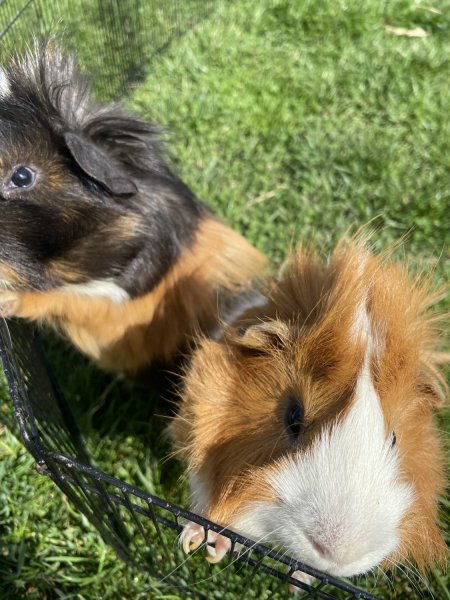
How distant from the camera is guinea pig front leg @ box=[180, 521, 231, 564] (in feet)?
4.66

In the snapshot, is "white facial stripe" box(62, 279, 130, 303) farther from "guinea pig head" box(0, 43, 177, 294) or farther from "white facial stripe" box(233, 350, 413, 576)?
"white facial stripe" box(233, 350, 413, 576)

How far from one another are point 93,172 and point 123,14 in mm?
2032

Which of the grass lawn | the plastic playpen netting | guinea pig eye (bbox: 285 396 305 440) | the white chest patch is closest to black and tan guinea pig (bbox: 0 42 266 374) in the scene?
the plastic playpen netting

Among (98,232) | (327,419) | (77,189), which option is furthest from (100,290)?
(327,419)

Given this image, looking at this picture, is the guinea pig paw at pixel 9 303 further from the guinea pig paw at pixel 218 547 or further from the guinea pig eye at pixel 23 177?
the guinea pig paw at pixel 218 547

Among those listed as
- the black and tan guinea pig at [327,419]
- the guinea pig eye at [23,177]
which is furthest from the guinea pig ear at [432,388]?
the guinea pig eye at [23,177]

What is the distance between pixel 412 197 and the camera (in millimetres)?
2723

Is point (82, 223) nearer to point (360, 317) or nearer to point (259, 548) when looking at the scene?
point (360, 317)

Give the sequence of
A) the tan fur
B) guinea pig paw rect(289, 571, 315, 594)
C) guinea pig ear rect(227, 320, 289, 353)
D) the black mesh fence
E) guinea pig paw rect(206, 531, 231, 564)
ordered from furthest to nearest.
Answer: the black mesh fence, the tan fur, guinea pig paw rect(289, 571, 315, 594), guinea pig paw rect(206, 531, 231, 564), guinea pig ear rect(227, 320, 289, 353)

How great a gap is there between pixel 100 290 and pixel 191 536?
754 mm

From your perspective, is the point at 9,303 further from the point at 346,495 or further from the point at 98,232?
the point at 346,495

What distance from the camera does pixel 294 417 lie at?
1.23m

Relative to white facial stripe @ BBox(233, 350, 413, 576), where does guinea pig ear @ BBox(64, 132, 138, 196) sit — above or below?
above

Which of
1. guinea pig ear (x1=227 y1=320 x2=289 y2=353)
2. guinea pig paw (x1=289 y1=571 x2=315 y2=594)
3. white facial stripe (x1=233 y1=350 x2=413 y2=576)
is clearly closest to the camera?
white facial stripe (x1=233 y1=350 x2=413 y2=576)
